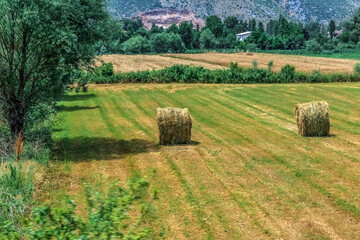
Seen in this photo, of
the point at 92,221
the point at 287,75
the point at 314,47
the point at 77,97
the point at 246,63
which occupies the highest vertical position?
the point at 92,221

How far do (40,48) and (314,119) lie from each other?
11511mm

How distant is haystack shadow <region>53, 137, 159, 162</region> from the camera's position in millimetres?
18062

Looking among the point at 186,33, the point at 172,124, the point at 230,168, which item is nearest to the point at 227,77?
the point at 172,124

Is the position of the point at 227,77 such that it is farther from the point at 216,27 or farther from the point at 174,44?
the point at 216,27

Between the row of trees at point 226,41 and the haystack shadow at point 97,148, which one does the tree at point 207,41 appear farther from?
the haystack shadow at point 97,148

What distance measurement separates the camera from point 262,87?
4178 cm

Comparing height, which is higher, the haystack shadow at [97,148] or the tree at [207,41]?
the haystack shadow at [97,148]

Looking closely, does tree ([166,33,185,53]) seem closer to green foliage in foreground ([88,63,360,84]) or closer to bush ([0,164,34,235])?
green foliage in foreground ([88,63,360,84])

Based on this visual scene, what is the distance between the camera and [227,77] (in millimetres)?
47125

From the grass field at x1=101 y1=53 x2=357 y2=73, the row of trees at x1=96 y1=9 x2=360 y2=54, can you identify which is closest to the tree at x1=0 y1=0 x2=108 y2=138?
the grass field at x1=101 y1=53 x2=357 y2=73

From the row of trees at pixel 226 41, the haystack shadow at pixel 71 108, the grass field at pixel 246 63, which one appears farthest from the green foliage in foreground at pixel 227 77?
the row of trees at pixel 226 41

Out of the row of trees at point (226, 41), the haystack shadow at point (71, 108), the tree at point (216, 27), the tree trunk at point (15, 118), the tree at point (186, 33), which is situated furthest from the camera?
the tree at point (216, 27)

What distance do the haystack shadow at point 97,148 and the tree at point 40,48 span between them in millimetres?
2003

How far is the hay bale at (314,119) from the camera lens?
20.7 meters
